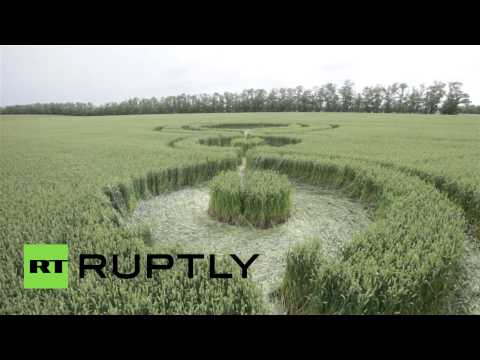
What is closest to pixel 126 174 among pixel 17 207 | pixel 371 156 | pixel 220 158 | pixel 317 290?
pixel 17 207

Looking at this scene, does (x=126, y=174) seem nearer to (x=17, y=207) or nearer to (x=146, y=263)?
(x=17, y=207)

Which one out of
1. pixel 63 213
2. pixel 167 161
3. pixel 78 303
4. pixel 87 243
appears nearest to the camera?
pixel 78 303

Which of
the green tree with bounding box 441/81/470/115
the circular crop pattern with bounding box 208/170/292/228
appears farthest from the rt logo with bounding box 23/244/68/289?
the green tree with bounding box 441/81/470/115

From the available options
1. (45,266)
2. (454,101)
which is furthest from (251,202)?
(454,101)

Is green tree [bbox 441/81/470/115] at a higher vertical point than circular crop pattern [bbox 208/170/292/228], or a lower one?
higher

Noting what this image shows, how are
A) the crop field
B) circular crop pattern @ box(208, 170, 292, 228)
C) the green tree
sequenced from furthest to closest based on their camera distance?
the green tree → circular crop pattern @ box(208, 170, 292, 228) → the crop field

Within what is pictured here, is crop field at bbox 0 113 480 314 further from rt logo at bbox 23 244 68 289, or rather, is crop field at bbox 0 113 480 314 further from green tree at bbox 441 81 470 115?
green tree at bbox 441 81 470 115
